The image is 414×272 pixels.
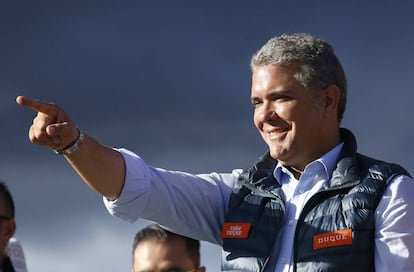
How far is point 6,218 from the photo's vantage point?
16.7ft

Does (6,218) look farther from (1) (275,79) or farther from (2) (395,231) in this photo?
(2) (395,231)

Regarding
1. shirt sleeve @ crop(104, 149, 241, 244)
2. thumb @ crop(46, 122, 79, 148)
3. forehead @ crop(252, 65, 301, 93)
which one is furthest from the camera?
forehead @ crop(252, 65, 301, 93)

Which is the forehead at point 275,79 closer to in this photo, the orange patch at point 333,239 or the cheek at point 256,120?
the cheek at point 256,120

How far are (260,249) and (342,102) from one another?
1.22 meters

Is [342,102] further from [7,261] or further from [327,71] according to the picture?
[7,261]

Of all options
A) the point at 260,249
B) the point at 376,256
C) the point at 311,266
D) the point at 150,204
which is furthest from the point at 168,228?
the point at 376,256

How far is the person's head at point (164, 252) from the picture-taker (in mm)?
5004

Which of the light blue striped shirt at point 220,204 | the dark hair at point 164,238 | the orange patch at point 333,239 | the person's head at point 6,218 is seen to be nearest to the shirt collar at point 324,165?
the light blue striped shirt at point 220,204

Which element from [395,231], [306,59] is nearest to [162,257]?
[395,231]

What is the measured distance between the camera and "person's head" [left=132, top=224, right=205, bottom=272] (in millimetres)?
5004

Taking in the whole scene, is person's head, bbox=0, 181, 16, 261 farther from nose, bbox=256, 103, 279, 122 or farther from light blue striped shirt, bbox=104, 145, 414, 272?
nose, bbox=256, 103, 279, 122

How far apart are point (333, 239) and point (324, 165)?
0.58 m

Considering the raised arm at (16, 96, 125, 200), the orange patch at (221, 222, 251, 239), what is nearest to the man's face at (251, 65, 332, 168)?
the orange patch at (221, 222, 251, 239)

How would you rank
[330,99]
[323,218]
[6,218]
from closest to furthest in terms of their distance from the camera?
[323,218] < [6,218] < [330,99]
